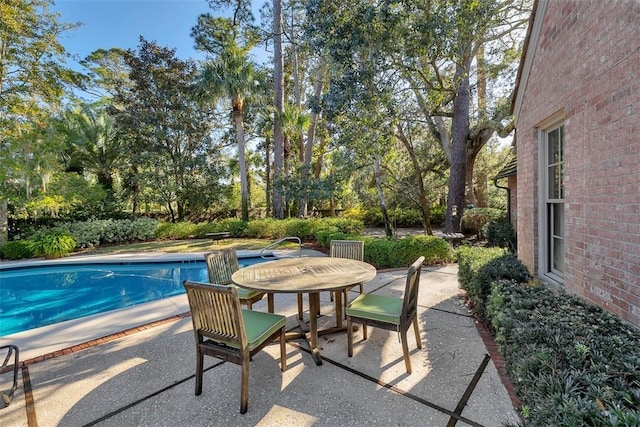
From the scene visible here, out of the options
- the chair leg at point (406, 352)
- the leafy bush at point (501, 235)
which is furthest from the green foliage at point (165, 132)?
the chair leg at point (406, 352)

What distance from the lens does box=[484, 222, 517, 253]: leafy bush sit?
861 cm

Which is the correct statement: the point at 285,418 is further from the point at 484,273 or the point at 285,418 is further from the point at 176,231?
the point at 176,231

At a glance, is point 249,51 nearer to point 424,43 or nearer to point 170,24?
point 170,24

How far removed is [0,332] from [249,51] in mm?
13000

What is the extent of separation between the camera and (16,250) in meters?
10.2

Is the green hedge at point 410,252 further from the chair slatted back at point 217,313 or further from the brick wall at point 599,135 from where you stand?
the chair slatted back at point 217,313

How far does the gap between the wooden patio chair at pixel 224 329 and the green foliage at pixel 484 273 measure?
2.75m

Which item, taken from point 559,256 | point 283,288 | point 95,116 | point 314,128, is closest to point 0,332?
point 283,288

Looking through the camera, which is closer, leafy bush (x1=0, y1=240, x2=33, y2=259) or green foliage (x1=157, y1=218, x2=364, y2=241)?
leafy bush (x1=0, y1=240, x2=33, y2=259)

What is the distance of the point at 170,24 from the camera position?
12.7 meters

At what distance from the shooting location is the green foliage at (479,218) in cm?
1172

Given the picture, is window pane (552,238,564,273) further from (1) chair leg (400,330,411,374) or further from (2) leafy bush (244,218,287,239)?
(2) leafy bush (244,218,287,239)

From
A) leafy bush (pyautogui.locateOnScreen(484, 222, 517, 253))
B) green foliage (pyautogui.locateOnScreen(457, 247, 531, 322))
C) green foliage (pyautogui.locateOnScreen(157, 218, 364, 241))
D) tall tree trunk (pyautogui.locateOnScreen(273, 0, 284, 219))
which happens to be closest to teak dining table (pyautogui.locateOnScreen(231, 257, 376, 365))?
green foliage (pyautogui.locateOnScreen(457, 247, 531, 322))

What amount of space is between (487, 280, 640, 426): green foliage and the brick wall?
347mm
